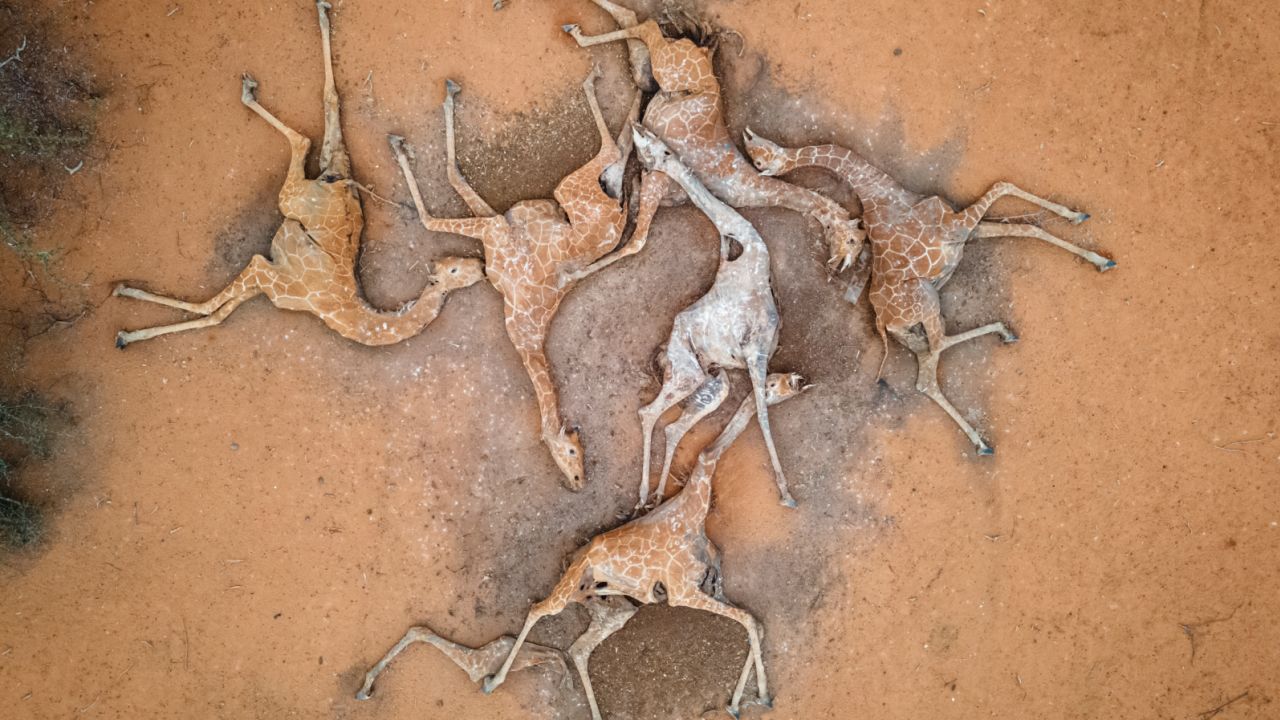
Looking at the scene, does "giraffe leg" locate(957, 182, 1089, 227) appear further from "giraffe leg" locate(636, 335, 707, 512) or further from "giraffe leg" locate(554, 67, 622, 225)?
"giraffe leg" locate(554, 67, 622, 225)

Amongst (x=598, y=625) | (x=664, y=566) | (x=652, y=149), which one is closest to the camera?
(x=652, y=149)

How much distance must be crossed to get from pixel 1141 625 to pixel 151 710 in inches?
285

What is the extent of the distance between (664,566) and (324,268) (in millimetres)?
2988

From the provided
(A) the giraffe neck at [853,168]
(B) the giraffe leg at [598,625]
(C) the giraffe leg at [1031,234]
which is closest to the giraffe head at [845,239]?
(A) the giraffe neck at [853,168]

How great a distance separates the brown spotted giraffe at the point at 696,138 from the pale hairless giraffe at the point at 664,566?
3.68 ft

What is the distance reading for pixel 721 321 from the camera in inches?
197

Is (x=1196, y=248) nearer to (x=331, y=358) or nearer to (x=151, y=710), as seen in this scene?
(x=331, y=358)

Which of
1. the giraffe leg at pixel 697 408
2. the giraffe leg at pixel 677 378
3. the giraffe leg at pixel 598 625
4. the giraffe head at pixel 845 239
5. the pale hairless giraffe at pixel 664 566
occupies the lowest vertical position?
the giraffe leg at pixel 598 625

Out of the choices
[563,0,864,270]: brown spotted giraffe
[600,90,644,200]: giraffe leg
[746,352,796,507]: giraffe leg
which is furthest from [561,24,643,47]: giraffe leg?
[746,352,796,507]: giraffe leg

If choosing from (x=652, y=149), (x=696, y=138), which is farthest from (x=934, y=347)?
(x=652, y=149)

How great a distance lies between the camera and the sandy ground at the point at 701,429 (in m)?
5.19

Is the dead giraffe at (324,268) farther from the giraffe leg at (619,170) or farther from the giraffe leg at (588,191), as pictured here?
the giraffe leg at (619,170)

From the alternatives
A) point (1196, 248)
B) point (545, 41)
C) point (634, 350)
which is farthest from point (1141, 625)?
point (545, 41)

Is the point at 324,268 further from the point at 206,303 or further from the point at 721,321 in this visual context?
the point at 721,321
